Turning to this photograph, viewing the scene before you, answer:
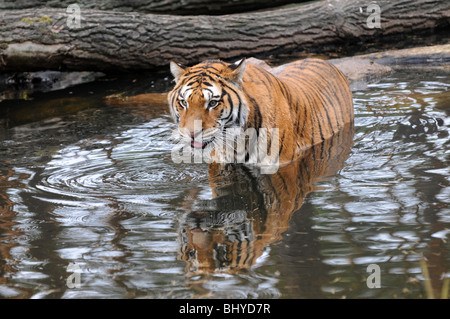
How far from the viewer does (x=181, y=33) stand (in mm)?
8531

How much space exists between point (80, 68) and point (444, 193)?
582cm

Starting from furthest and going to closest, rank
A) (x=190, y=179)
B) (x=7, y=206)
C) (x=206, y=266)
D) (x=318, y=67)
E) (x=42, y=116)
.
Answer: (x=42, y=116)
(x=318, y=67)
(x=190, y=179)
(x=7, y=206)
(x=206, y=266)

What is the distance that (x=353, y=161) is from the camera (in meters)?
4.67

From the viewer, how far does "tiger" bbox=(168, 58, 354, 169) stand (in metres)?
4.20

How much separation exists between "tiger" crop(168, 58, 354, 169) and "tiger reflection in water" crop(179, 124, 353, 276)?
0.49ft

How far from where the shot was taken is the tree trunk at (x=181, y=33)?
8.02 metres

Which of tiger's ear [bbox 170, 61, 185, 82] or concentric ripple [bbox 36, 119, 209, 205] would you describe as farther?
tiger's ear [bbox 170, 61, 185, 82]

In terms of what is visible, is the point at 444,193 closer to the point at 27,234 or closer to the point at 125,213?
the point at 125,213

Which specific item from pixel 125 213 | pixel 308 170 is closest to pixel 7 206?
pixel 125 213

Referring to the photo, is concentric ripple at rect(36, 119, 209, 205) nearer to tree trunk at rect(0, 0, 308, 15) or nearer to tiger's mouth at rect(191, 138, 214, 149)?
tiger's mouth at rect(191, 138, 214, 149)

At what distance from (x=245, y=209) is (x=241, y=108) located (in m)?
0.81
